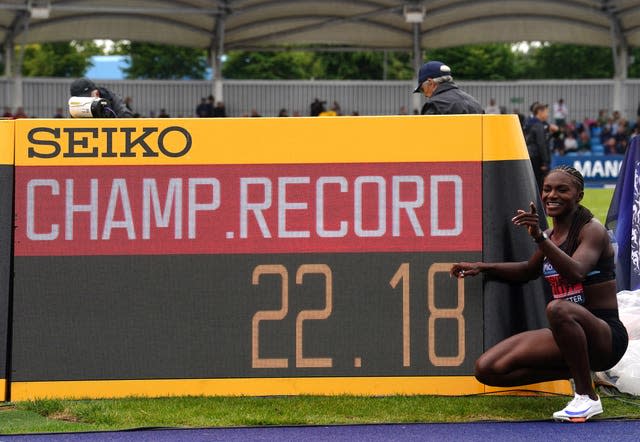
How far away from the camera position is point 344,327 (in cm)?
562

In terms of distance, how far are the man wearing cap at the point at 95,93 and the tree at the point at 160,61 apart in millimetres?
59914

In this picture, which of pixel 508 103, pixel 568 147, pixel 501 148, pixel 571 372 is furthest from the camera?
pixel 508 103

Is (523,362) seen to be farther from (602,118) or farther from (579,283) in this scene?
(602,118)

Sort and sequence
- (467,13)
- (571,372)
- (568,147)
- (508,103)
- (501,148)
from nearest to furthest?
(571,372)
(501,148)
(568,147)
(467,13)
(508,103)

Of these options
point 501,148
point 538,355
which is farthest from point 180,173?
point 538,355

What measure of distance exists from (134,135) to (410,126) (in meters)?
1.42

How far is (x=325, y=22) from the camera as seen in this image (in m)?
35.5

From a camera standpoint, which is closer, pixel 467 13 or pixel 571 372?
A: pixel 571 372

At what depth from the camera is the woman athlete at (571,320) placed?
16.7ft

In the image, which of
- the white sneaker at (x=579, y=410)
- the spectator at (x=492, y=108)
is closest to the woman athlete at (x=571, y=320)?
the white sneaker at (x=579, y=410)

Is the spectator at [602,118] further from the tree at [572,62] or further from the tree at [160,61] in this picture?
the tree at [160,61]

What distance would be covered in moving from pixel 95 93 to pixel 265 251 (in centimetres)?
292

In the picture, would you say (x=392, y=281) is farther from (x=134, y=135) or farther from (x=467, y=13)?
(x=467, y=13)

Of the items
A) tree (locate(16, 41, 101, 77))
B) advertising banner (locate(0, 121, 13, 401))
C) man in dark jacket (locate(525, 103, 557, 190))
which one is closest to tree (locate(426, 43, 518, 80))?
tree (locate(16, 41, 101, 77))
